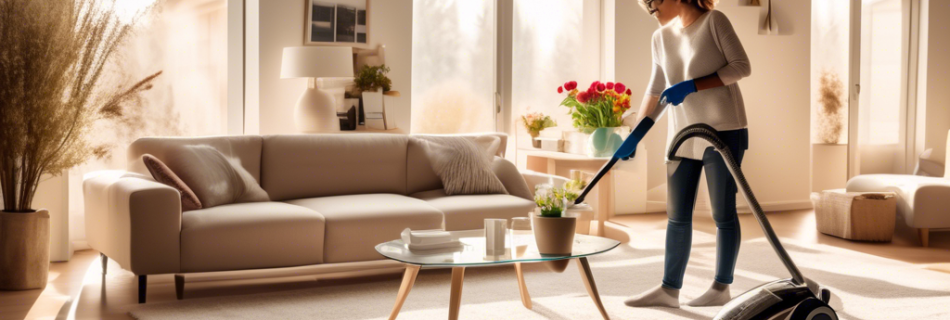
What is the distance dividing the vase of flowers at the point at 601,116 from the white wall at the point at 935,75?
330cm

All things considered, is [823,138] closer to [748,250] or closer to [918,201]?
[918,201]

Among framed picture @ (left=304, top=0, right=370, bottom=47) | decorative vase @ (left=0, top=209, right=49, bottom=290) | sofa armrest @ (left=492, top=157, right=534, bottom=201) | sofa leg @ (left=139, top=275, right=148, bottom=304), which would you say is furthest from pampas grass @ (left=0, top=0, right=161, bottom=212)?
sofa armrest @ (left=492, top=157, right=534, bottom=201)

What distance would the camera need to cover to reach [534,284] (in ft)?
12.0

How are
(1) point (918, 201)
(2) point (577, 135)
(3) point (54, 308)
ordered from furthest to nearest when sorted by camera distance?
(2) point (577, 135) < (1) point (918, 201) < (3) point (54, 308)

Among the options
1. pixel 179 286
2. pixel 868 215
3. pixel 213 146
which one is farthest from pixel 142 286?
pixel 868 215

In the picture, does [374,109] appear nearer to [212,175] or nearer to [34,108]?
[212,175]

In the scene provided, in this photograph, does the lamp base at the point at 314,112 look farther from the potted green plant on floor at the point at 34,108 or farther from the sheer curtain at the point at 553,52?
the sheer curtain at the point at 553,52

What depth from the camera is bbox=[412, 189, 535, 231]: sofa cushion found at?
3904mm

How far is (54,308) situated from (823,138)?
618cm

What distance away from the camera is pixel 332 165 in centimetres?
424

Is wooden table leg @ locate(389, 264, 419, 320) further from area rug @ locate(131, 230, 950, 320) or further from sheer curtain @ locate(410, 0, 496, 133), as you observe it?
sheer curtain @ locate(410, 0, 496, 133)

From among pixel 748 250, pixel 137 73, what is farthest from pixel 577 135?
pixel 137 73

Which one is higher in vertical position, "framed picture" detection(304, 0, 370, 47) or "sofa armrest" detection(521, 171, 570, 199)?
"framed picture" detection(304, 0, 370, 47)

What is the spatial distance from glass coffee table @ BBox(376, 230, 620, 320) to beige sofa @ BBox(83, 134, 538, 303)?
833mm
